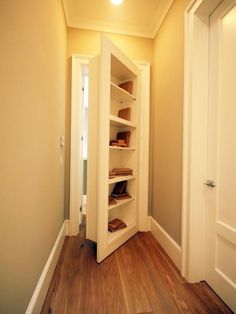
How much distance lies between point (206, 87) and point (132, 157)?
1148 millimetres

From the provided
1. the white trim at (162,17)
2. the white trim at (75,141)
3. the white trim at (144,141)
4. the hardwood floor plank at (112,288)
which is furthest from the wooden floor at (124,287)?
the white trim at (162,17)

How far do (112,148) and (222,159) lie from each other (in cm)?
119

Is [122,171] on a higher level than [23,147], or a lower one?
lower

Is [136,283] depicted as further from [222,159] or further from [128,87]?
[128,87]

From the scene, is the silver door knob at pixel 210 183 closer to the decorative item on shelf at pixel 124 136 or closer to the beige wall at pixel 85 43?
the decorative item on shelf at pixel 124 136

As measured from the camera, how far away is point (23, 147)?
87cm

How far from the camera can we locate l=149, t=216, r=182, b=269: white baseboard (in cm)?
154

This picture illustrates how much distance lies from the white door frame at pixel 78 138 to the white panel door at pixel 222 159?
963mm

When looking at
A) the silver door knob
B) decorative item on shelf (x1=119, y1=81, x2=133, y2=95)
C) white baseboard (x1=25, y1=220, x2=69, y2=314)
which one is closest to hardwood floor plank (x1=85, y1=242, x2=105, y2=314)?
white baseboard (x1=25, y1=220, x2=69, y2=314)

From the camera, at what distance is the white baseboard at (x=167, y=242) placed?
5.06 ft

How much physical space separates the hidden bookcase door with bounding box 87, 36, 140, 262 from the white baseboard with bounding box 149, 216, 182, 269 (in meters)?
0.24

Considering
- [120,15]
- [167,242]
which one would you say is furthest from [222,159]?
[120,15]

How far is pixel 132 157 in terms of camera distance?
2.19m

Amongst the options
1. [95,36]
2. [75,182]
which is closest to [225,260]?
[75,182]
